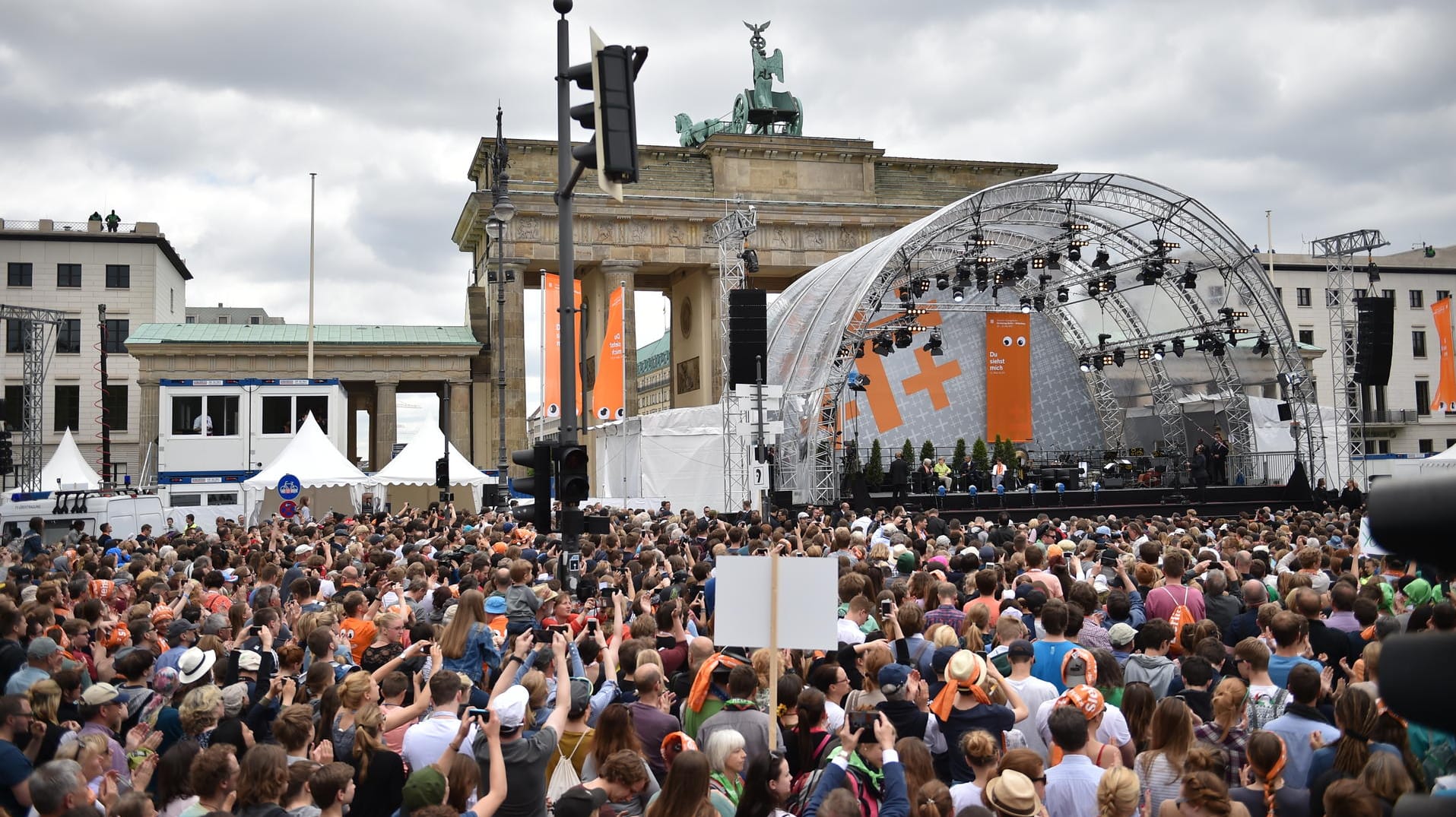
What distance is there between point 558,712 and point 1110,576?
7.22 meters

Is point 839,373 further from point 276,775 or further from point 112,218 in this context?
point 112,218

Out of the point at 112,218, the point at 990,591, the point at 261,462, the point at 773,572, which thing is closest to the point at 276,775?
the point at 773,572

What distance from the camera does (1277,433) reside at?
119ft

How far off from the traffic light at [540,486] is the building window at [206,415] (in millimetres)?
31262

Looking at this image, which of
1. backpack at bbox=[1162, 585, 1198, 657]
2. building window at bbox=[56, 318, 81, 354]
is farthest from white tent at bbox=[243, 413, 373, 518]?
building window at bbox=[56, 318, 81, 354]

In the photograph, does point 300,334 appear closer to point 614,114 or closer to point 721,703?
point 614,114

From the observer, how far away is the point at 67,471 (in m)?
35.6

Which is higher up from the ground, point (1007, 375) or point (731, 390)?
point (1007, 375)

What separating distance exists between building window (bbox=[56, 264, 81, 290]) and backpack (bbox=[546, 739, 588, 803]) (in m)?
66.8

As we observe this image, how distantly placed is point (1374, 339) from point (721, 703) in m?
34.2

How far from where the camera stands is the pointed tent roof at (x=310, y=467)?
27.5 m

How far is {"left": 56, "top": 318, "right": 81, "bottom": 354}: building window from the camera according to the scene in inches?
2431

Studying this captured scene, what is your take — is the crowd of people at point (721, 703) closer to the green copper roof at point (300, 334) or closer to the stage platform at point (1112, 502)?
the stage platform at point (1112, 502)

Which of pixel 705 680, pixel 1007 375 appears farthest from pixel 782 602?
pixel 1007 375
